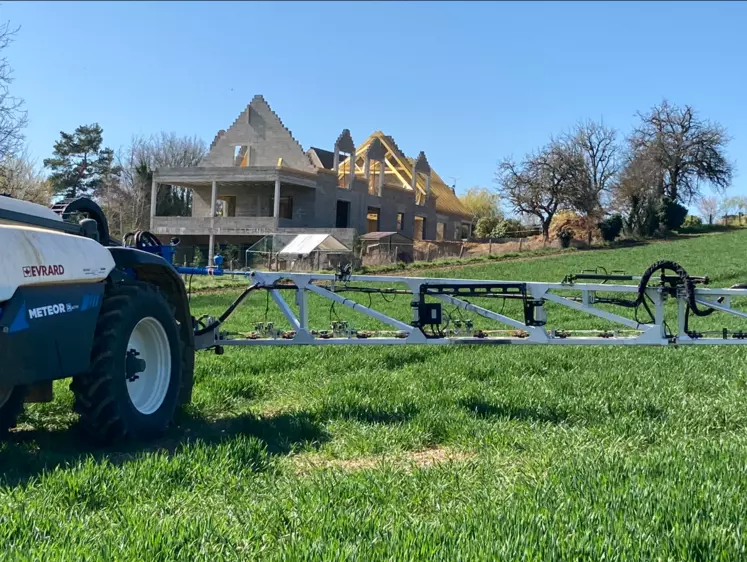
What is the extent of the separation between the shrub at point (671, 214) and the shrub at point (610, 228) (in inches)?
235

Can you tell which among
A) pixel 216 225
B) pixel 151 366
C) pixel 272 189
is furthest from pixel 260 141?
pixel 151 366

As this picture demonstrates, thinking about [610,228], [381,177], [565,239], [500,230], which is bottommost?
[565,239]

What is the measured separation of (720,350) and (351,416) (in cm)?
671

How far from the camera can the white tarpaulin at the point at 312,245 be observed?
37.3 meters

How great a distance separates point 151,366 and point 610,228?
49056 millimetres

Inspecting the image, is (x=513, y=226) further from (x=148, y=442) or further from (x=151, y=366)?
(x=148, y=442)

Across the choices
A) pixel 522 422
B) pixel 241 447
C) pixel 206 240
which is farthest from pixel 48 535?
pixel 206 240

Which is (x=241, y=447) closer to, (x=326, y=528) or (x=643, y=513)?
(x=326, y=528)

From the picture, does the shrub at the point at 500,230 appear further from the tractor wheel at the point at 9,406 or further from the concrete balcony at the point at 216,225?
the tractor wheel at the point at 9,406

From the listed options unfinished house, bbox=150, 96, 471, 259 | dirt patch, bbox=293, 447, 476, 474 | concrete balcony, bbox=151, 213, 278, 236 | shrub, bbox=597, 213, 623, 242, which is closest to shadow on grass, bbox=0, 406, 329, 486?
dirt patch, bbox=293, 447, 476, 474

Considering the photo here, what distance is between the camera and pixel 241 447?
512 cm

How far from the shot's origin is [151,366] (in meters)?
6.30

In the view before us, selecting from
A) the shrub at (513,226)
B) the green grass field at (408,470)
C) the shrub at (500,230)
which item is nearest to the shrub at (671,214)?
the shrub at (513,226)

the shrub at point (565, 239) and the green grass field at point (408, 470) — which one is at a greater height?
the shrub at point (565, 239)
